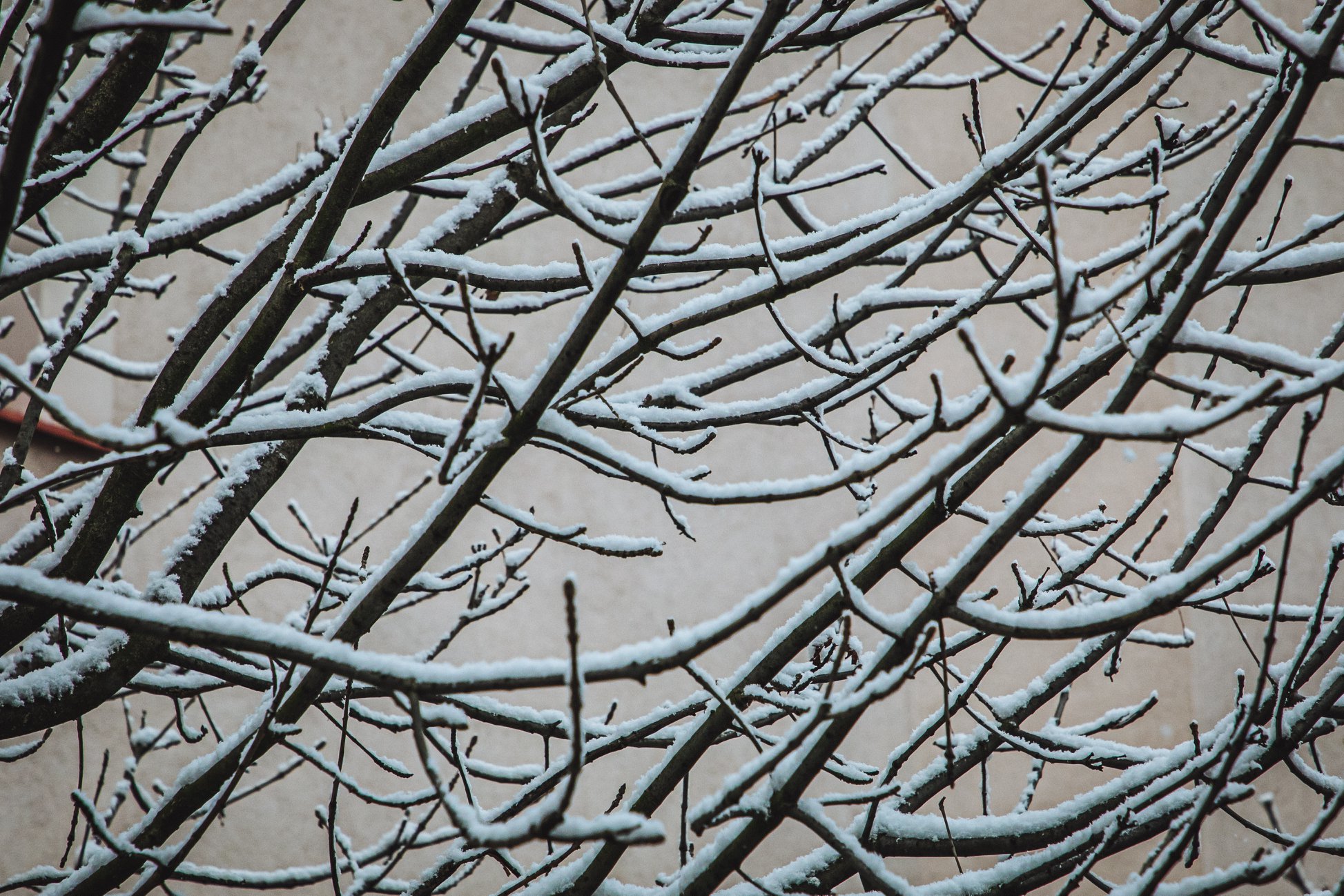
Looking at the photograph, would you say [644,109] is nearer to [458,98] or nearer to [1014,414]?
[458,98]

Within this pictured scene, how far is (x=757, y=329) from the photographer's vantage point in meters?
4.40

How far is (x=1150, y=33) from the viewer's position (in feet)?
3.86

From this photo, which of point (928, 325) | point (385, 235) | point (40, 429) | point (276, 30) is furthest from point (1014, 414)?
point (40, 429)

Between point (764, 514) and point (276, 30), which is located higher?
point (764, 514)

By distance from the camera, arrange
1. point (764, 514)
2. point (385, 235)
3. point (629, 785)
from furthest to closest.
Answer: point (764, 514), point (629, 785), point (385, 235)

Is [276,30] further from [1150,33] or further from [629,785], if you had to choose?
[629,785]

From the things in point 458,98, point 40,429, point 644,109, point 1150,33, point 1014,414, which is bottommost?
point 1014,414

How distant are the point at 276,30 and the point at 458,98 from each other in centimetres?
53

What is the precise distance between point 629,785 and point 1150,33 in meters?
3.51

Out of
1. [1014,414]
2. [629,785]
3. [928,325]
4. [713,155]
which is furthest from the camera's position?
[629,785]

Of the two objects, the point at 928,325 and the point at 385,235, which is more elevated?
the point at 385,235

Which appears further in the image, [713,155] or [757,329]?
[757,329]

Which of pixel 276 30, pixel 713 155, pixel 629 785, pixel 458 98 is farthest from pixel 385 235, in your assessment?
pixel 629 785

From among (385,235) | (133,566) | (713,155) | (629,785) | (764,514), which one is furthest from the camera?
(764,514)
